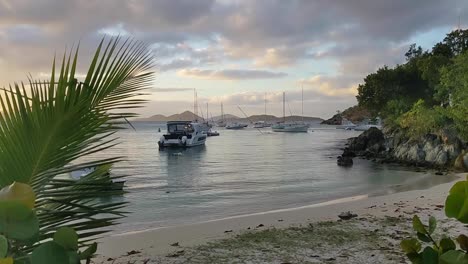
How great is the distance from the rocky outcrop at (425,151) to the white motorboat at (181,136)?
2096cm

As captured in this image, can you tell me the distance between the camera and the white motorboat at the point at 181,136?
2120 inches

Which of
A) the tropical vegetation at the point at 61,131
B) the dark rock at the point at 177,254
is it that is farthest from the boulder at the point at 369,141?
the tropical vegetation at the point at 61,131

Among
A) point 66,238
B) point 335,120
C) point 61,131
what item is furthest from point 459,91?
point 335,120

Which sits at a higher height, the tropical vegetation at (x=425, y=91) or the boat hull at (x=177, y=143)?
the tropical vegetation at (x=425, y=91)

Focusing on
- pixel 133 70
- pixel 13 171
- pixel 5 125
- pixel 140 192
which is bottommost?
pixel 140 192

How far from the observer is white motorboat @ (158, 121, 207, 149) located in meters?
53.9

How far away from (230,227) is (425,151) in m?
24.8

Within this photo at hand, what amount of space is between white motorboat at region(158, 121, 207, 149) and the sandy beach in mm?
40189

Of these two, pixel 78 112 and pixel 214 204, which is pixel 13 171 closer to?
pixel 78 112

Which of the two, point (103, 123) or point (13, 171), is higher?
point (103, 123)

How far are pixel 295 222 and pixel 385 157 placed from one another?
27.3m

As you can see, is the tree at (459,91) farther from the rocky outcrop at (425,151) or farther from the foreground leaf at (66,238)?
the foreground leaf at (66,238)

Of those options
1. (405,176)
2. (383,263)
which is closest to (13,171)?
(383,263)

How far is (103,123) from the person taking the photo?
3.02 meters
